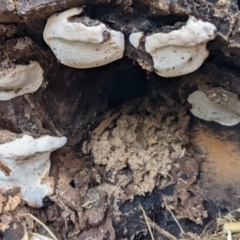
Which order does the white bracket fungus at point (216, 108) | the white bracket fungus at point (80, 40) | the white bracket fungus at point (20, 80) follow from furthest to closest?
the white bracket fungus at point (216, 108) < the white bracket fungus at point (20, 80) < the white bracket fungus at point (80, 40)

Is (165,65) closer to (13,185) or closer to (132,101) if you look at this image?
(132,101)

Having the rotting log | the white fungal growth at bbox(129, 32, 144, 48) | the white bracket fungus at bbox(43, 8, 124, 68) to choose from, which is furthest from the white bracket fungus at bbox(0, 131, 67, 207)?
the white fungal growth at bbox(129, 32, 144, 48)

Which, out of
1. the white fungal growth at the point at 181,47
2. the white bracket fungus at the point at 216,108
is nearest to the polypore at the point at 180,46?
the white fungal growth at the point at 181,47

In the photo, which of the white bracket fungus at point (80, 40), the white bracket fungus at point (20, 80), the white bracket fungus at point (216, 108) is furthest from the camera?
the white bracket fungus at point (216, 108)

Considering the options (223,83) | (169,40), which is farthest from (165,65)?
(223,83)

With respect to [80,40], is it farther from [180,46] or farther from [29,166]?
[29,166]

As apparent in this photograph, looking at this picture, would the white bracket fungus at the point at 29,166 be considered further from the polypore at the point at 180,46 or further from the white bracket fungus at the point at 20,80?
the polypore at the point at 180,46
